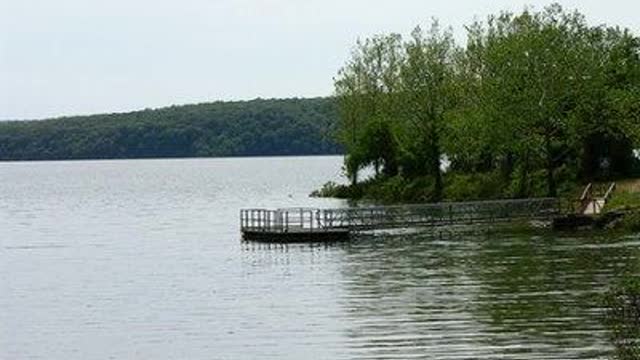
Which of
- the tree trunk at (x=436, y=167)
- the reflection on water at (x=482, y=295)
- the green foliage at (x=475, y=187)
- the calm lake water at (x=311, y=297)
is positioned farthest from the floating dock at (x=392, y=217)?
the tree trunk at (x=436, y=167)

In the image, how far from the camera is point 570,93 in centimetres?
7694

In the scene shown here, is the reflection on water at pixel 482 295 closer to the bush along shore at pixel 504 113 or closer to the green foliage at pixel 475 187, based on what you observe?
the bush along shore at pixel 504 113

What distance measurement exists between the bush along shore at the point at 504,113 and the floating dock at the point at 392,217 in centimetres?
567

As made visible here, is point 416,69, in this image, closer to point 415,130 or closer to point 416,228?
point 415,130

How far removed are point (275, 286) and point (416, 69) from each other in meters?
49.1

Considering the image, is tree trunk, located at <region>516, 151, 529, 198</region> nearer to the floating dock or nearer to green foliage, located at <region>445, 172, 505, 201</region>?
green foliage, located at <region>445, 172, 505, 201</region>

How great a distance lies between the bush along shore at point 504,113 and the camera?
76.2m

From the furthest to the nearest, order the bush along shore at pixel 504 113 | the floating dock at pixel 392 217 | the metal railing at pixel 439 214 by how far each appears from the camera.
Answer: the bush along shore at pixel 504 113 → the metal railing at pixel 439 214 → the floating dock at pixel 392 217

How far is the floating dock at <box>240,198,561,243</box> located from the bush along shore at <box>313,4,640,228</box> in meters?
5.67

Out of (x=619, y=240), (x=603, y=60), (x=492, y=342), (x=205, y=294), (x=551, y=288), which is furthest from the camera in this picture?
(x=603, y=60)

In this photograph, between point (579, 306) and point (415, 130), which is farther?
point (415, 130)

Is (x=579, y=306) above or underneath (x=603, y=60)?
underneath

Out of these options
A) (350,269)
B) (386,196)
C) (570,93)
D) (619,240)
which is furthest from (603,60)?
(350,269)

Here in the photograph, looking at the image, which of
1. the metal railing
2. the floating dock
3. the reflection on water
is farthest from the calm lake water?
the metal railing
